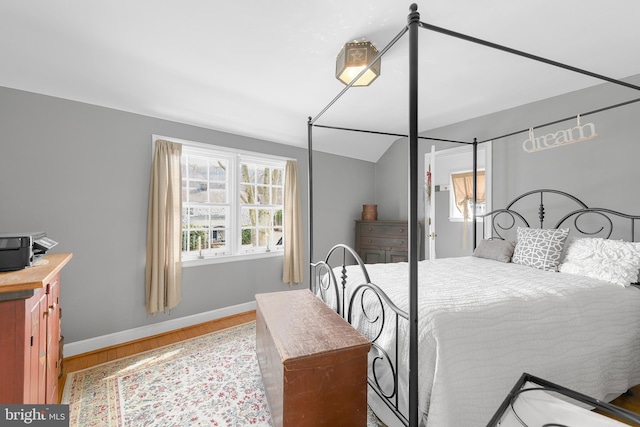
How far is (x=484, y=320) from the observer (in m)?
1.42

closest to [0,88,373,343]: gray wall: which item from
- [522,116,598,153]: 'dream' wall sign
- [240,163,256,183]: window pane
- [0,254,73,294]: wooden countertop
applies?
[240,163,256,183]: window pane

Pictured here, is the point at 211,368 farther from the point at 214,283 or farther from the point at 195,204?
the point at 195,204

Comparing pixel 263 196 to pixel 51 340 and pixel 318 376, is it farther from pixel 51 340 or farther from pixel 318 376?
pixel 318 376

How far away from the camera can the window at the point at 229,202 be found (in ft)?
10.9

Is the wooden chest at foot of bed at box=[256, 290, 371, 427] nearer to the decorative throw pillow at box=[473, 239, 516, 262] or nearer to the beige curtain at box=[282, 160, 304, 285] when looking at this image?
the decorative throw pillow at box=[473, 239, 516, 262]

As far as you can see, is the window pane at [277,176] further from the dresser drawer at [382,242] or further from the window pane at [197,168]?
the dresser drawer at [382,242]

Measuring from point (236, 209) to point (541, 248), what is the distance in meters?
3.14

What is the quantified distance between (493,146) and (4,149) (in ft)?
15.2

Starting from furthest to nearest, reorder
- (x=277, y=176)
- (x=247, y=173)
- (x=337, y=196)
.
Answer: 1. (x=337, y=196)
2. (x=277, y=176)
3. (x=247, y=173)

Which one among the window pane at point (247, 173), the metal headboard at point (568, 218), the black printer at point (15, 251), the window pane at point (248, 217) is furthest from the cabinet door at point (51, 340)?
the metal headboard at point (568, 218)

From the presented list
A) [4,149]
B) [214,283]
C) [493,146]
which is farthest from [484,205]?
[4,149]

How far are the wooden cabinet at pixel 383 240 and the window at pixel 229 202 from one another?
1323 mm

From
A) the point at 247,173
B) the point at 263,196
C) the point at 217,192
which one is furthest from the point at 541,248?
the point at 217,192

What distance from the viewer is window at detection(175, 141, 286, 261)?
3.33 meters
